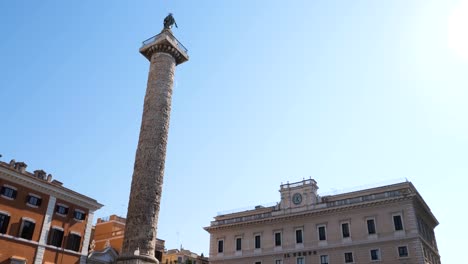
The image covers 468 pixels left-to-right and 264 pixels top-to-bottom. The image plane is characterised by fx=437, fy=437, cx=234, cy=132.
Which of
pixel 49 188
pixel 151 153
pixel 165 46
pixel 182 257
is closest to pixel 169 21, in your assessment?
pixel 165 46

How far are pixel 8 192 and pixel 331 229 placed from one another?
22.0 m

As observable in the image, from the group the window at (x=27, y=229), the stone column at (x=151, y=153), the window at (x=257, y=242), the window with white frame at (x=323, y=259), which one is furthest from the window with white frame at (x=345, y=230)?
the window at (x=27, y=229)

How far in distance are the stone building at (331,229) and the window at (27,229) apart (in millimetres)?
16901

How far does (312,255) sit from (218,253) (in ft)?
28.1

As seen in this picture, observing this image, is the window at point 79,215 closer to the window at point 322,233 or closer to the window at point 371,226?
the window at point 322,233

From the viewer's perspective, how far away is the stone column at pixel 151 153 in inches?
697

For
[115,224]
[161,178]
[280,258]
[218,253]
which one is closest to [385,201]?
[280,258]

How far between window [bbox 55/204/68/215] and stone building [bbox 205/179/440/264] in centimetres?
1485

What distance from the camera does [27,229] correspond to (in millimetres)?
24125

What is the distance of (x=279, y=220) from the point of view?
1395 inches

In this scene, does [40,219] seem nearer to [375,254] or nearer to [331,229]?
[331,229]

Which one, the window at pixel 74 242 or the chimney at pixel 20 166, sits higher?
the chimney at pixel 20 166

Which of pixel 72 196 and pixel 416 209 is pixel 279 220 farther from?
pixel 72 196

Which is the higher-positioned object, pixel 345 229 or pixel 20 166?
pixel 20 166
